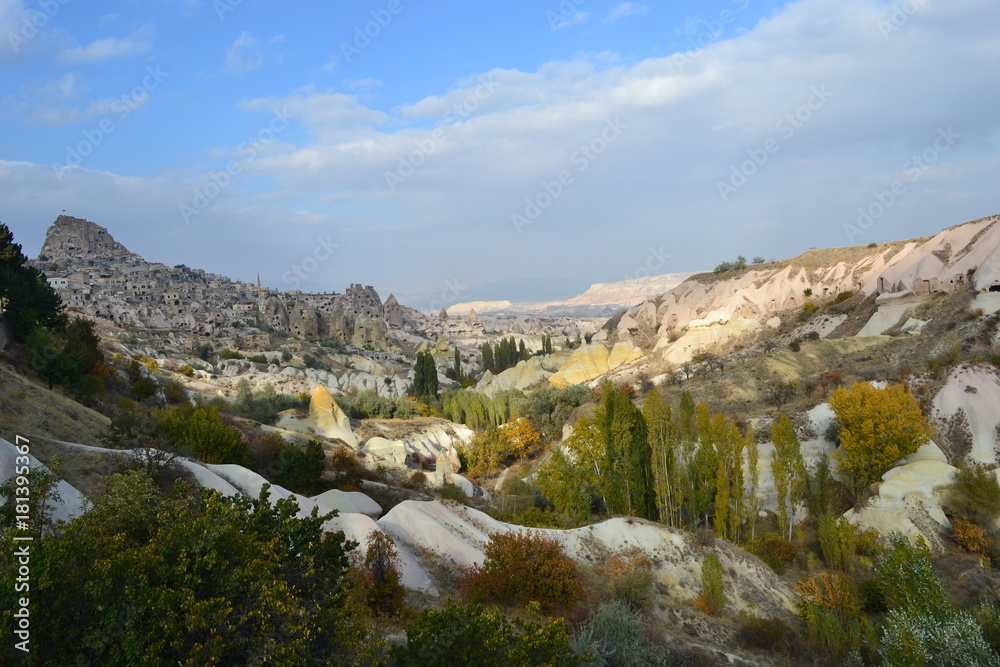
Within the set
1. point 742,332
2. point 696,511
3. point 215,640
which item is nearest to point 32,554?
point 215,640

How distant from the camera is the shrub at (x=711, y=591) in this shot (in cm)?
1617

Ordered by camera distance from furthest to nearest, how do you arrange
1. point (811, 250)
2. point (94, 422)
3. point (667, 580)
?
point (811, 250) → point (94, 422) → point (667, 580)

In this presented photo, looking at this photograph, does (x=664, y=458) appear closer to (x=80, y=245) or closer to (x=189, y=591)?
(x=189, y=591)

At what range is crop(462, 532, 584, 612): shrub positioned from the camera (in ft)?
45.9

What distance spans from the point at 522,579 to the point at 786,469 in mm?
12640

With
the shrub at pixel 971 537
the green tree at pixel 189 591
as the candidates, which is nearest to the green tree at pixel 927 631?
the shrub at pixel 971 537

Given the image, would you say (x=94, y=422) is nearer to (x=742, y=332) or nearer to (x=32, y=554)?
(x=32, y=554)

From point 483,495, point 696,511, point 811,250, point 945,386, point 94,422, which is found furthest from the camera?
point 811,250

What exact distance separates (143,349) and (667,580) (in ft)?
176

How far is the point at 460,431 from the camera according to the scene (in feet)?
142

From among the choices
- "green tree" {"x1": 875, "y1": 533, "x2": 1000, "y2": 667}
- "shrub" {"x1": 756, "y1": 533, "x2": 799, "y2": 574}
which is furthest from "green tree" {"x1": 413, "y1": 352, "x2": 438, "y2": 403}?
"green tree" {"x1": 875, "y1": 533, "x2": 1000, "y2": 667}

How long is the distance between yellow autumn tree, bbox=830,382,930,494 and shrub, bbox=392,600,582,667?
767 inches

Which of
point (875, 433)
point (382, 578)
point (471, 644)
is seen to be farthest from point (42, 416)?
point (875, 433)

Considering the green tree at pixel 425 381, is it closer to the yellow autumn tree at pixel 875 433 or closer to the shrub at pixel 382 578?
the yellow autumn tree at pixel 875 433
